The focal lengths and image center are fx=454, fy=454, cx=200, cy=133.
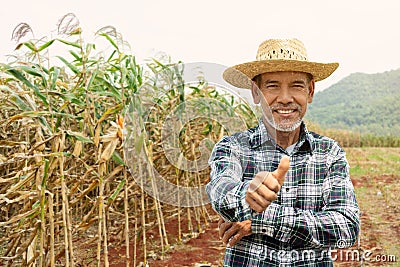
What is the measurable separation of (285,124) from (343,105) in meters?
25.4

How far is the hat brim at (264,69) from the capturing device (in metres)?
1.33

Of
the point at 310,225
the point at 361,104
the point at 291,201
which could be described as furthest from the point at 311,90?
the point at 361,104

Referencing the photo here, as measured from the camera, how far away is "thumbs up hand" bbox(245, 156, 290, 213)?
963 mm

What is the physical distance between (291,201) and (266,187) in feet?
1.08

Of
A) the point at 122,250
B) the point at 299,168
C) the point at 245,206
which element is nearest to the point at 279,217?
the point at 245,206

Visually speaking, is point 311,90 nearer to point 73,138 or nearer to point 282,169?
point 282,169

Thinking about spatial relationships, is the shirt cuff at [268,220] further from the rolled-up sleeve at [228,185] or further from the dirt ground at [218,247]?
the dirt ground at [218,247]

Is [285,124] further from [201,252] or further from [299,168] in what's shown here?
[201,252]

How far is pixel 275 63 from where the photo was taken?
1325 millimetres

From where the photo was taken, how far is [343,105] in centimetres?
2545

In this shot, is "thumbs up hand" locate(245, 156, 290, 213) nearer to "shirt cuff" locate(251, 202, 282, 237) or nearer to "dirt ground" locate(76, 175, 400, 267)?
"shirt cuff" locate(251, 202, 282, 237)

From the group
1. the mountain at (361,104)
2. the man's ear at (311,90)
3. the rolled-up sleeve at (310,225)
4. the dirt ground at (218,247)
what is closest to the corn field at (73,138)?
the dirt ground at (218,247)

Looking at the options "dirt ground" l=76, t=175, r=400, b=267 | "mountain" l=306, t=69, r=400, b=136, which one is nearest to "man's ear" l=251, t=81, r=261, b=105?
"dirt ground" l=76, t=175, r=400, b=267

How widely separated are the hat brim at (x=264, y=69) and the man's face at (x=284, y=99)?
0.06ft
